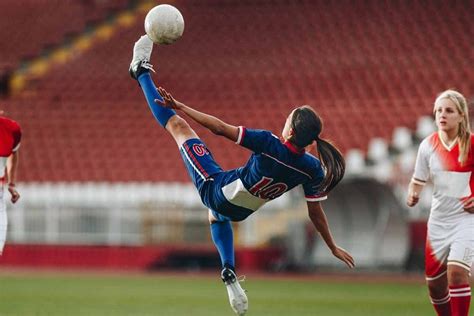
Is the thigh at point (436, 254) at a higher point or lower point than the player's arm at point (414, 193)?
lower

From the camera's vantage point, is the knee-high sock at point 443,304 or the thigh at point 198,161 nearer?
the knee-high sock at point 443,304

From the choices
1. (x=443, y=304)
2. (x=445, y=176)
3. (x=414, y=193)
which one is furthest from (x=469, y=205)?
(x=443, y=304)

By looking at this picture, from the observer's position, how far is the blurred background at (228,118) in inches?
831

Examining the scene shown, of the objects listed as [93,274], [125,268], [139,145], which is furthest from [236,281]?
[139,145]

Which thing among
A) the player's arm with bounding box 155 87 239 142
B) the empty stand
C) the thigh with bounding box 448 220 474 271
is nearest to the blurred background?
the empty stand

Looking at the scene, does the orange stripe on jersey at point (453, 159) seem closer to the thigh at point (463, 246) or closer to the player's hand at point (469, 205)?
the player's hand at point (469, 205)

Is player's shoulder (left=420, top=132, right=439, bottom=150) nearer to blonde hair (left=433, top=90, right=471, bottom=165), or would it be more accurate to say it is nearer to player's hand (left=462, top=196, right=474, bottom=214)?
blonde hair (left=433, top=90, right=471, bottom=165)

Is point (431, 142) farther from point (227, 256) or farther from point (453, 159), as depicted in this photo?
point (227, 256)

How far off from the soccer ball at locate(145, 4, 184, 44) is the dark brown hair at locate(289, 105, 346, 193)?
1.61m

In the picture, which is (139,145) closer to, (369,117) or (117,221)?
(117,221)

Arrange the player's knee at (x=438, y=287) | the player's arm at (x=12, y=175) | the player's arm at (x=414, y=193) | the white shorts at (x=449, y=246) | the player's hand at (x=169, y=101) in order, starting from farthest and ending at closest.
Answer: the player's arm at (x=12, y=175)
the player's knee at (x=438, y=287)
the player's arm at (x=414, y=193)
the white shorts at (x=449, y=246)
the player's hand at (x=169, y=101)

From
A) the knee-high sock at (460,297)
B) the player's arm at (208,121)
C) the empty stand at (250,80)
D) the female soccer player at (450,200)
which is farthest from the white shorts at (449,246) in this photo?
the empty stand at (250,80)

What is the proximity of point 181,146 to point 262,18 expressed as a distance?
18613mm

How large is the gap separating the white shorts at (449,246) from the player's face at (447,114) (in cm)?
77
